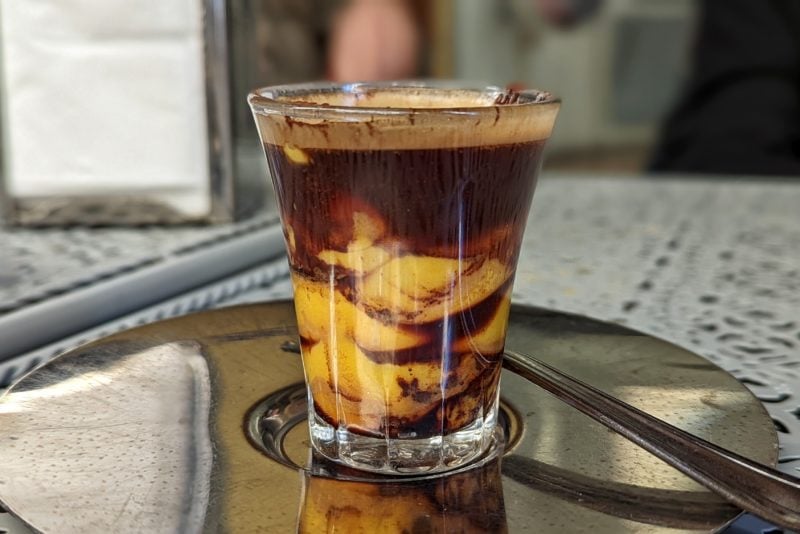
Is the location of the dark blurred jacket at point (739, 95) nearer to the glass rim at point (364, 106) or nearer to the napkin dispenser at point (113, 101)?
the napkin dispenser at point (113, 101)

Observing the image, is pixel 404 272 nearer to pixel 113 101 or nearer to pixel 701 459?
pixel 701 459

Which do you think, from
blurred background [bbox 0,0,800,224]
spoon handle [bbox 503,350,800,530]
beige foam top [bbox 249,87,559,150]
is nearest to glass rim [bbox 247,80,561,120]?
beige foam top [bbox 249,87,559,150]

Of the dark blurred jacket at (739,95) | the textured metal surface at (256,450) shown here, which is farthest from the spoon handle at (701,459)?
the dark blurred jacket at (739,95)

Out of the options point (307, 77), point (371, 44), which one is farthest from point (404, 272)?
point (307, 77)

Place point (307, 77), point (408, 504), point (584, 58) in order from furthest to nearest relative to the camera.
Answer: point (584, 58)
point (307, 77)
point (408, 504)

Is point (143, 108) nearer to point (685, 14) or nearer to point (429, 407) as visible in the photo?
point (429, 407)

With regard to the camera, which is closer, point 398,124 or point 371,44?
point 398,124
